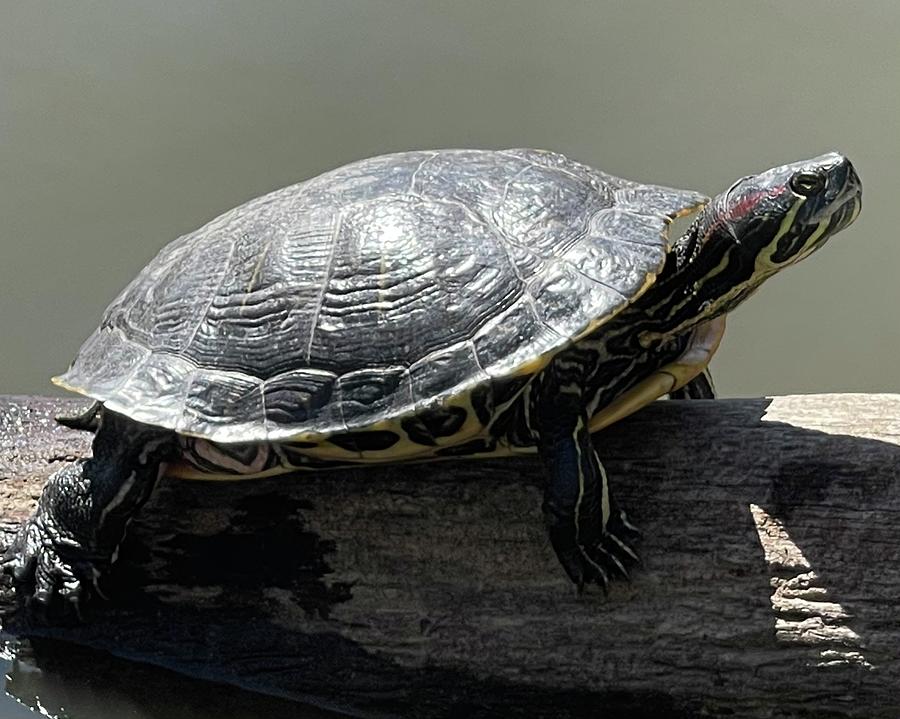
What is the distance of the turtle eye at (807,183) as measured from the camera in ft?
6.90

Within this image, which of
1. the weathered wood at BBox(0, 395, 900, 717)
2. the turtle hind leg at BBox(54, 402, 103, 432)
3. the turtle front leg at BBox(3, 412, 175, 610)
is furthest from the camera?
the turtle hind leg at BBox(54, 402, 103, 432)

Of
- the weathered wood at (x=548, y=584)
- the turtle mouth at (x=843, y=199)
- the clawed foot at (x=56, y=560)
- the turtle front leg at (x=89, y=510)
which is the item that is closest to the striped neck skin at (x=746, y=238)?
the turtle mouth at (x=843, y=199)

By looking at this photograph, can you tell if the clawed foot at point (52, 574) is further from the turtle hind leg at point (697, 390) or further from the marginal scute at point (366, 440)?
the turtle hind leg at point (697, 390)

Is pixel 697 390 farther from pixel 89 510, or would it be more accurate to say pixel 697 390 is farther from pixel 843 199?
pixel 89 510

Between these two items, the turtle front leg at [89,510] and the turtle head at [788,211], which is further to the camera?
the turtle front leg at [89,510]

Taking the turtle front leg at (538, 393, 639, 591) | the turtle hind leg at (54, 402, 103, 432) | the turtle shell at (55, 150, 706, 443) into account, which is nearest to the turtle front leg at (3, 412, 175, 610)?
the turtle shell at (55, 150, 706, 443)

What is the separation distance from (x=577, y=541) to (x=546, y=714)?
42 cm

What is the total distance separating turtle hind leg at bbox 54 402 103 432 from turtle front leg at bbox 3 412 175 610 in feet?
0.90

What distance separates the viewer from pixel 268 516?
232 cm

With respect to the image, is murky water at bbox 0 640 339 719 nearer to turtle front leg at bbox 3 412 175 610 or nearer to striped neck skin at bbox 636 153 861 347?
turtle front leg at bbox 3 412 175 610

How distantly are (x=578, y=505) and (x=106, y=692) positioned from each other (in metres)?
1.27

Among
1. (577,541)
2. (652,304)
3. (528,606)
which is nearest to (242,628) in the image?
(528,606)

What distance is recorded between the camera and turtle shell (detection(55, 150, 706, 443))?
6.79 feet

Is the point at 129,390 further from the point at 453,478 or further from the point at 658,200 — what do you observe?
the point at 658,200
